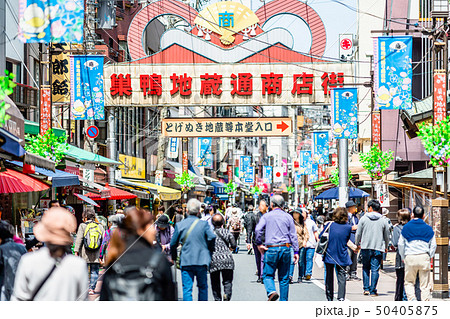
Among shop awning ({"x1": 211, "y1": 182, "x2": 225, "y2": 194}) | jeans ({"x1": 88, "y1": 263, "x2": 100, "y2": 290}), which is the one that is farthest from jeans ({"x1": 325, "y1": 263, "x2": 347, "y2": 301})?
shop awning ({"x1": 211, "y1": 182, "x2": 225, "y2": 194})

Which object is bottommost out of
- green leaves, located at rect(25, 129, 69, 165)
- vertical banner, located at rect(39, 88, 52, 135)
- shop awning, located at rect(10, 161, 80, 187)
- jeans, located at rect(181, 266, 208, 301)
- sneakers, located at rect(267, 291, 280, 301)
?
sneakers, located at rect(267, 291, 280, 301)

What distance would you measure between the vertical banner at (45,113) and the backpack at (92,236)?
8274 millimetres

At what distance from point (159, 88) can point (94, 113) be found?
6.31 metres

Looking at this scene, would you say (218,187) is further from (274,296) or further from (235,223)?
(274,296)

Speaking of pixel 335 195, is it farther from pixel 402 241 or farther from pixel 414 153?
pixel 402 241

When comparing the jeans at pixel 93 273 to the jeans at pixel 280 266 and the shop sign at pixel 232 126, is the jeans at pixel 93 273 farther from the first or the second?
the shop sign at pixel 232 126

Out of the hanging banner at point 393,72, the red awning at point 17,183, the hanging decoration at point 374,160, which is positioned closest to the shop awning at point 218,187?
the hanging decoration at point 374,160

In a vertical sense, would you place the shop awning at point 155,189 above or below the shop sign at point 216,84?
below

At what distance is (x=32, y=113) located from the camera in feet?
91.2

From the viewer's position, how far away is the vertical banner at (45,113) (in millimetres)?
20703

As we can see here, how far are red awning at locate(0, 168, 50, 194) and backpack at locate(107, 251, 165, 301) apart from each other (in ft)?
30.2

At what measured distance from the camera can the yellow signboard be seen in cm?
4166

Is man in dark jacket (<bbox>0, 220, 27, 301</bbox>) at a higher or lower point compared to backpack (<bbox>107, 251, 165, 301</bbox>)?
lower

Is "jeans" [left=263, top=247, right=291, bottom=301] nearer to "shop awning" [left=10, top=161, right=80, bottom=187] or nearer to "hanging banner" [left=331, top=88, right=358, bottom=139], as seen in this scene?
"shop awning" [left=10, top=161, right=80, bottom=187]
